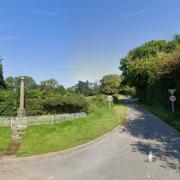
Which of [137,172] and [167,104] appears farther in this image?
[167,104]

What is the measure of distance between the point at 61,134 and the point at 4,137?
133 inches

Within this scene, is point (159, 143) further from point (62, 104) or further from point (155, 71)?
point (155, 71)

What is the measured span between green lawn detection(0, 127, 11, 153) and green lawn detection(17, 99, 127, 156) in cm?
89

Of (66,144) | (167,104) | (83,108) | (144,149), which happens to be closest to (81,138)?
(66,144)

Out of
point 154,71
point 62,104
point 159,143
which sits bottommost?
point 159,143

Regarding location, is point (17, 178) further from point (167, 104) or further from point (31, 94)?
point (167, 104)

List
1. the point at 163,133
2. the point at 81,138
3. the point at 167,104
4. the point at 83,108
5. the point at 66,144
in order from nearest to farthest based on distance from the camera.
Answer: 1. the point at 66,144
2. the point at 81,138
3. the point at 163,133
4. the point at 83,108
5. the point at 167,104

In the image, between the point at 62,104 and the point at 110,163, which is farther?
the point at 62,104

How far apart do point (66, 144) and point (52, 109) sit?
28.7 feet

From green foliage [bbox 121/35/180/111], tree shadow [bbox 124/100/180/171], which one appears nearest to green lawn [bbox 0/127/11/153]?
tree shadow [bbox 124/100/180/171]

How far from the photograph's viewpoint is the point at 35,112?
2250cm

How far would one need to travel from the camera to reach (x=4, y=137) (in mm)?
16609

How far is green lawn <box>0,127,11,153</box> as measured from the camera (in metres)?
14.7

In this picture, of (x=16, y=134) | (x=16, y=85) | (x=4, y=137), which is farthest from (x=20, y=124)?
(x=16, y=85)
